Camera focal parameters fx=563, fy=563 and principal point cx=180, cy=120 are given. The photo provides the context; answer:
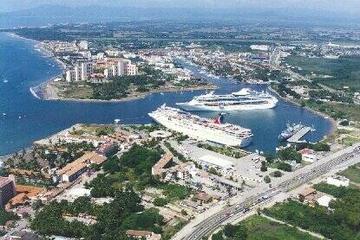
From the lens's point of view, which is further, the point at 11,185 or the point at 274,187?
the point at 274,187

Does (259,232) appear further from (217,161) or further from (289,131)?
(289,131)

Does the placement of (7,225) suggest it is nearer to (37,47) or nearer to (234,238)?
(234,238)

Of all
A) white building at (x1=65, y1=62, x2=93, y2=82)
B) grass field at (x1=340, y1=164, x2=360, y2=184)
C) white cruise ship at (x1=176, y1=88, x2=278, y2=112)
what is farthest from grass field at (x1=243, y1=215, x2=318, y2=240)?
white building at (x1=65, y1=62, x2=93, y2=82)

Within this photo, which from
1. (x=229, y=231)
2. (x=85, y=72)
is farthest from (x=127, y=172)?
(x=85, y=72)

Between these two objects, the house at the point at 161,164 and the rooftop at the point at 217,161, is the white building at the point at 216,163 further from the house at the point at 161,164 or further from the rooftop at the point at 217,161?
the house at the point at 161,164

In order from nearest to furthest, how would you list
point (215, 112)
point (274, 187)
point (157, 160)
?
point (274, 187), point (157, 160), point (215, 112)

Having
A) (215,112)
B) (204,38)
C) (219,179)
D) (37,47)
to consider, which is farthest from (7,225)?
(204,38)

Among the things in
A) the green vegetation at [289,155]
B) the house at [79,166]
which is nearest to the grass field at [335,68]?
the green vegetation at [289,155]
